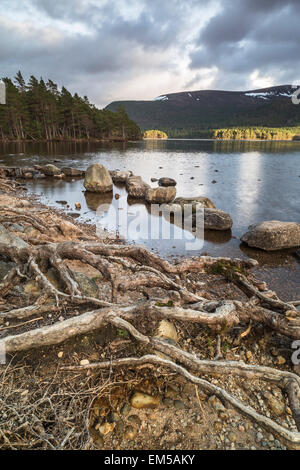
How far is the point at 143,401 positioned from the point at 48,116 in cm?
8532

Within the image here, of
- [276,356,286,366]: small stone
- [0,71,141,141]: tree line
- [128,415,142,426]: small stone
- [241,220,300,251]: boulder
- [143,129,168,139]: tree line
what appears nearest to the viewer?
[128,415,142,426]: small stone

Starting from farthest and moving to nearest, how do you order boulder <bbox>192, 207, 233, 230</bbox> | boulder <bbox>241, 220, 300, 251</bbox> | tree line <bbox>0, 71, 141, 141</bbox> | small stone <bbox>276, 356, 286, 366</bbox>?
tree line <bbox>0, 71, 141, 141</bbox> < boulder <bbox>192, 207, 233, 230</bbox> < boulder <bbox>241, 220, 300, 251</bbox> < small stone <bbox>276, 356, 286, 366</bbox>

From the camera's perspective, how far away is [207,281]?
7711 millimetres

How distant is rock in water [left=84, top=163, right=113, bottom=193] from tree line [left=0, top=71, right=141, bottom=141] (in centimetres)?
5754

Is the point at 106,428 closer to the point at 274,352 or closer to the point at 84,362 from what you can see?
the point at 84,362

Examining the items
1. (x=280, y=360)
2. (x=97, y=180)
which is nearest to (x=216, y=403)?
(x=280, y=360)

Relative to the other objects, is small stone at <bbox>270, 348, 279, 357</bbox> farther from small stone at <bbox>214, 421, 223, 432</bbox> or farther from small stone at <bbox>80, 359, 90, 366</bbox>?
small stone at <bbox>80, 359, 90, 366</bbox>

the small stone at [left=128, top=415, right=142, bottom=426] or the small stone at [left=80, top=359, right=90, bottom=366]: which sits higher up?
the small stone at [left=80, top=359, right=90, bottom=366]

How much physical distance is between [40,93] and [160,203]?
243ft

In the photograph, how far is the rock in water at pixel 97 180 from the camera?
20578 mm

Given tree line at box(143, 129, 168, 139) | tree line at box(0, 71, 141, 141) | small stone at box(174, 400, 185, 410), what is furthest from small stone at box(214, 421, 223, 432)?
tree line at box(143, 129, 168, 139)

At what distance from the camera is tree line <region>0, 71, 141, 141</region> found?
64.4 meters

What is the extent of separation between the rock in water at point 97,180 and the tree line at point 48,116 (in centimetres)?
5754

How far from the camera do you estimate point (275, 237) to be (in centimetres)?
1077
